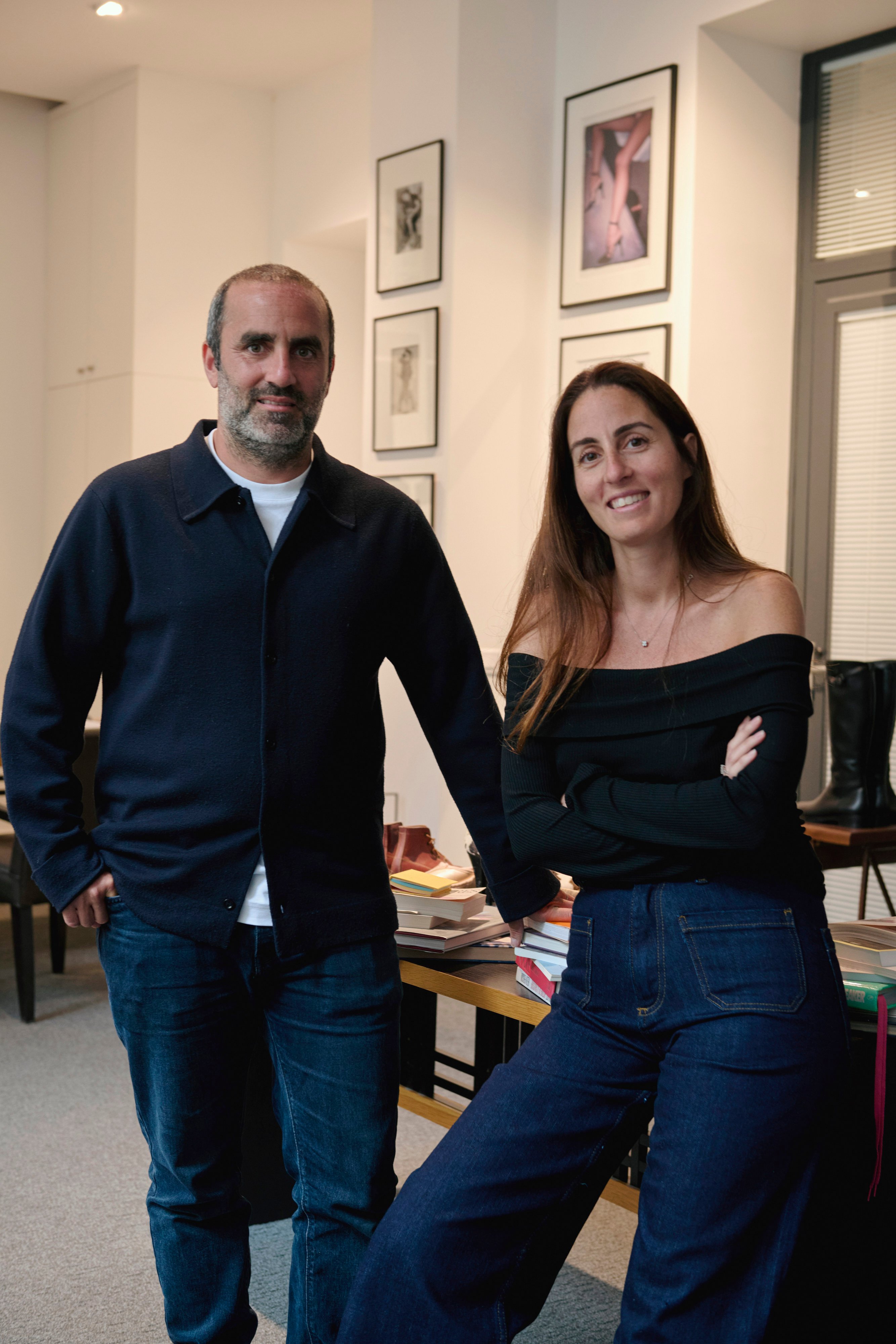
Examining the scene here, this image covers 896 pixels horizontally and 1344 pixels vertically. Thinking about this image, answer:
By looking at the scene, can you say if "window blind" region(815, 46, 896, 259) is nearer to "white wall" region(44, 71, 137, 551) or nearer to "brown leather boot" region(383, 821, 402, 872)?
"brown leather boot" region(383, 821, 402, 872)

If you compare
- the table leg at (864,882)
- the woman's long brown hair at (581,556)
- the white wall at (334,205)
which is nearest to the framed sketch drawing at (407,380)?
the white wall at (334,205)

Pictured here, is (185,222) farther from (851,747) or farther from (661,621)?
(661,621)

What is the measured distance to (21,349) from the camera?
21.0 ft

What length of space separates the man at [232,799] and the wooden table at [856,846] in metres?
2.28

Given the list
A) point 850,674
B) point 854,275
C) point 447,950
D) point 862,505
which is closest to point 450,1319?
point 447,950

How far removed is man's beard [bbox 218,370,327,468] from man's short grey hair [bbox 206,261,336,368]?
5 cm

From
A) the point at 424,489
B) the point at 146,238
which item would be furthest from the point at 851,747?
the point at 146,238

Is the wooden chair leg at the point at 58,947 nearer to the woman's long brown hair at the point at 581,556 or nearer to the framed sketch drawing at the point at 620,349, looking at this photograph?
the framed sketch drawing at the point at 620,349

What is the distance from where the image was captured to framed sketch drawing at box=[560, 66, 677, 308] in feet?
13.6

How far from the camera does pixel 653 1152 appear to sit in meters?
1.44

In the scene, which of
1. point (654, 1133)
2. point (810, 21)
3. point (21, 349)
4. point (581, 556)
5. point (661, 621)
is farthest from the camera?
point (21, 349)

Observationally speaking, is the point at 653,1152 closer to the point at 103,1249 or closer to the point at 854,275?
the point at 103,1249

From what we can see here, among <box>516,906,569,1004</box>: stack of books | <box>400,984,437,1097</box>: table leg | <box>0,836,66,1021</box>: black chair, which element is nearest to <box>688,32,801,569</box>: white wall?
<box>400,984,437,1097</box>: table leg

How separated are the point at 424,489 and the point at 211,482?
9.82ft
